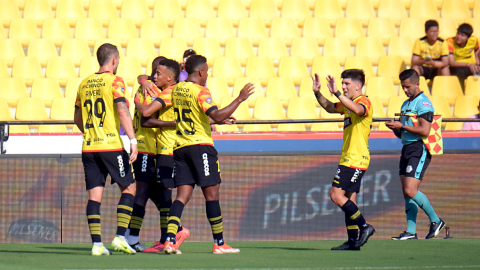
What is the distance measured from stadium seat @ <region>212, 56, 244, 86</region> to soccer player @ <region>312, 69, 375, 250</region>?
548 centimetres

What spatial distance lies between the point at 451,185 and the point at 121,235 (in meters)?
4.69

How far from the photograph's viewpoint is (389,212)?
8648 mm

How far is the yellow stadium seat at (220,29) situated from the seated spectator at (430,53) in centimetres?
357

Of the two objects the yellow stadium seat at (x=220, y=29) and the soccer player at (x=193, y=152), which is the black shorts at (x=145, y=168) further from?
the yellow stadium seat at (x=220, y=29)

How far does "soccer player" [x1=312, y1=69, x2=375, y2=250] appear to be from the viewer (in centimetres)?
644

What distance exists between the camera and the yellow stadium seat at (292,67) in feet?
40.0

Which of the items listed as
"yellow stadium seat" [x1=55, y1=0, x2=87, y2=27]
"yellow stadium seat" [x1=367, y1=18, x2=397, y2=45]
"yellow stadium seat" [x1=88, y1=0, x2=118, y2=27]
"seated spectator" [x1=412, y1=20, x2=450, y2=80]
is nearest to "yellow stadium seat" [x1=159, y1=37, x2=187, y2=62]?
"yellow stadium seat" [x1=88, y1=0, x2=118, y2=27]

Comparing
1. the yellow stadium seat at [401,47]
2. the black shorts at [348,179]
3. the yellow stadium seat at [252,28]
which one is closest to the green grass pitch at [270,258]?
the black shorts at [348,179]

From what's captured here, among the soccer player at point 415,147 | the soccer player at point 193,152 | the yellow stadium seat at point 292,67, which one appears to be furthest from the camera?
the yellow stadium seat at point 292,67

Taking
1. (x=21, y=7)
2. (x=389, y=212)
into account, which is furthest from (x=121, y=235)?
(x=21, y=7)

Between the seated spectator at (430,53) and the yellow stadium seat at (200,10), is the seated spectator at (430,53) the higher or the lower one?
the lower one

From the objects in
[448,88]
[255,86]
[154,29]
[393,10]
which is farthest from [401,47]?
[154,29]

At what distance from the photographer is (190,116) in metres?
6.08

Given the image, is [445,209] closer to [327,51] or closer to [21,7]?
[327,51]
